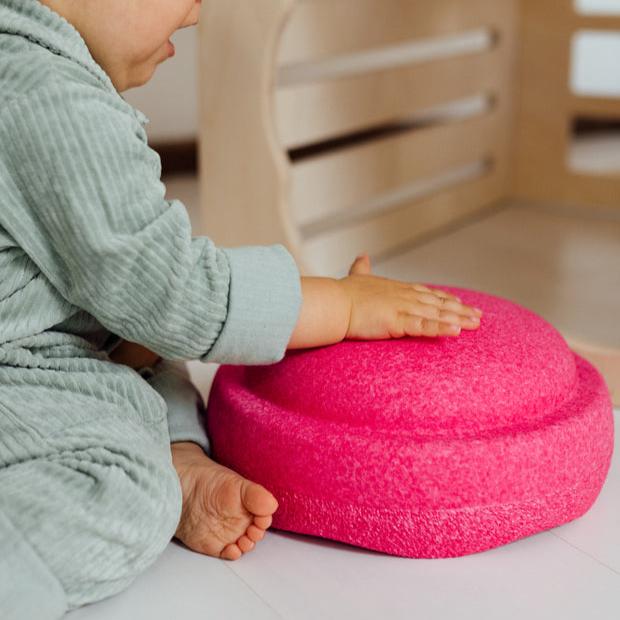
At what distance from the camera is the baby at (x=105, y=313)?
73 cm

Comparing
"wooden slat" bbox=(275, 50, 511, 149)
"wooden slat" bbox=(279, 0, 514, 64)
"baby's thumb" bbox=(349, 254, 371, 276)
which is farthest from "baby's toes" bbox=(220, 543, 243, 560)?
"wooden slat" bbox=(279, 0, 514, 64)

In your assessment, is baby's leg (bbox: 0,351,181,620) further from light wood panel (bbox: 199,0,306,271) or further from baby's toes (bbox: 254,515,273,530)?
light wood panel (bbox: 199,0,306,271)

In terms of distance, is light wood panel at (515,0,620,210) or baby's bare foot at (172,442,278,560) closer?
baby's bare foot at (172,442,278,560)

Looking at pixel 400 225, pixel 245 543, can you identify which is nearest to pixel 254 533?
pixel 245 543

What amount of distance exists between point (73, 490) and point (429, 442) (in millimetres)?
265

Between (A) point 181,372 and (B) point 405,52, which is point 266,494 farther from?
(B) point 405,52

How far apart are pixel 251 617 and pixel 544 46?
148cm

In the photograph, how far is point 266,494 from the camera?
0.80 m

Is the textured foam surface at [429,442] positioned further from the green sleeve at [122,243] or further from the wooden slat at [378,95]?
the wooden slat at [378,95]

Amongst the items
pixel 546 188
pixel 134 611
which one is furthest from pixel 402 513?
pixel 546 188

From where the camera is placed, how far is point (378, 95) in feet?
5.63

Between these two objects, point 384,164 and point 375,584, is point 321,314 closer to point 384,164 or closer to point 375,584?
point 375,584

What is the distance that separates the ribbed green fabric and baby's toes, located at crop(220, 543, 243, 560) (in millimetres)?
59

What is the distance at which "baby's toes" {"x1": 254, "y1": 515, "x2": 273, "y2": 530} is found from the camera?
0.80 m
